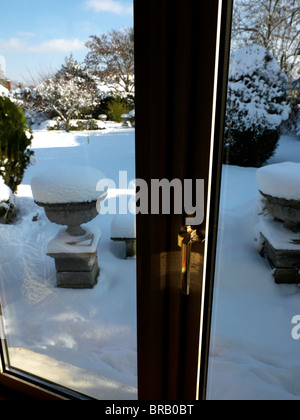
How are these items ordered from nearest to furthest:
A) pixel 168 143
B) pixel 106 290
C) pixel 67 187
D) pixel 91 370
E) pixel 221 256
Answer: pixel 168 143, pixel 221 256, pixel 67 187, pixel 106 290, pixel 91 370

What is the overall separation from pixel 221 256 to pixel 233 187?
22 cm

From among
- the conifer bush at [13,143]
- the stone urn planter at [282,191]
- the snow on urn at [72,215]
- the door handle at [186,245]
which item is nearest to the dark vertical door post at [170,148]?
the door handle at [186,245]

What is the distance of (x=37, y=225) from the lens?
4.25 ft

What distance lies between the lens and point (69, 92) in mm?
1027

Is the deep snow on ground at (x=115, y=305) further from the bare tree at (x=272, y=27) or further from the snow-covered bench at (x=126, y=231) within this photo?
the bare tree at (x=272, y=27)

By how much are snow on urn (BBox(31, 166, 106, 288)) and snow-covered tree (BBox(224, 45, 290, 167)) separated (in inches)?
19.3

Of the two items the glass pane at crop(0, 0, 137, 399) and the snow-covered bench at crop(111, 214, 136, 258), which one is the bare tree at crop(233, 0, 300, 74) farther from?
the snow-covered bench at crop(111, 214, 136, 258)

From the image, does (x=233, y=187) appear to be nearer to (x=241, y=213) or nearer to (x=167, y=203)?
(x=241, y=213)

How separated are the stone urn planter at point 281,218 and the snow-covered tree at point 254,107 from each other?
0.19 ft

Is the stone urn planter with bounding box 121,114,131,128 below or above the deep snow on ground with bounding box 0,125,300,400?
above

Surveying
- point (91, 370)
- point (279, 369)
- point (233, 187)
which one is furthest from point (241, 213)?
point (91, 370)

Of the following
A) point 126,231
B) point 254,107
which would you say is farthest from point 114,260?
point 254,107

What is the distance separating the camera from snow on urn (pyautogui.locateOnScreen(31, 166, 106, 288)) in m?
1.12

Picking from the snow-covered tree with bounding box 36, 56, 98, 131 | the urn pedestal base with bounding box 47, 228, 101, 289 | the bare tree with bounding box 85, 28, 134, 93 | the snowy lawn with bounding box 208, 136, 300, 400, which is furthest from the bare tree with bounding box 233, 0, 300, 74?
the urn pedestal base with bounding box 47, 228, 101, 289
